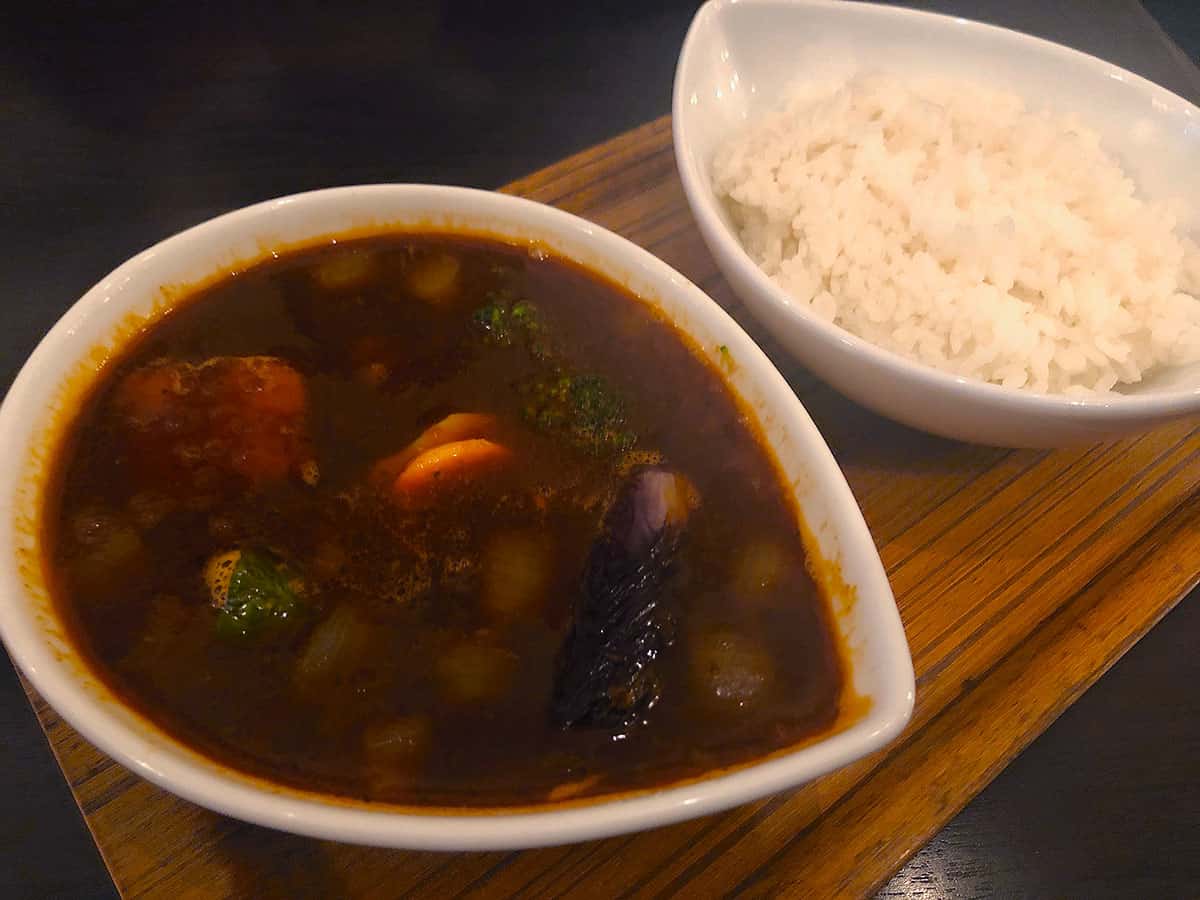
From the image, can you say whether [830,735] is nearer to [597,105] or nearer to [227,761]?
[227,761]

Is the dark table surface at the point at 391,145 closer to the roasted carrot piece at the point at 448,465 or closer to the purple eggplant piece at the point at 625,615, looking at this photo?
the purple eggplant piece at the point at 625,615

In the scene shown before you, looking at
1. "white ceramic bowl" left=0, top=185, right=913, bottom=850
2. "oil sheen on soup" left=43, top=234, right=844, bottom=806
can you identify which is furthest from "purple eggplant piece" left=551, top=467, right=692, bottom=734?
"white ceramic bowl" left=0, top=185, right=913, bottom=850

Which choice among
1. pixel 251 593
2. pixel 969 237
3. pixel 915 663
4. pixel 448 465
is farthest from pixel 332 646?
pixel 969 237

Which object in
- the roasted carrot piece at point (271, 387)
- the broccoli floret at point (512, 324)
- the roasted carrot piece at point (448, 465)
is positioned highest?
the broccoli floret at point (512, 324)

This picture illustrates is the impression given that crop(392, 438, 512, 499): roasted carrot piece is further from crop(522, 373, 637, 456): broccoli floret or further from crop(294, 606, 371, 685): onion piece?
crop(294, 606, 371, 685): onion piece

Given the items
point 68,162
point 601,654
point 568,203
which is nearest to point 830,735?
point 601,654

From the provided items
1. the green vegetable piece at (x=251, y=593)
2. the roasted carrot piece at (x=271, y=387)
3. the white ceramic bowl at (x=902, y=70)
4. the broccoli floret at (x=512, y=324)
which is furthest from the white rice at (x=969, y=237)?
the green vegetable piece at (x=251, y=593)
